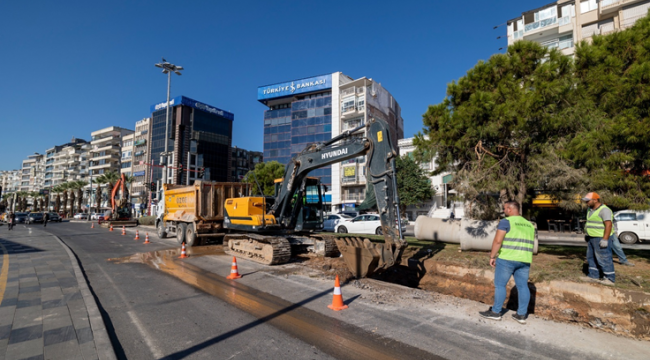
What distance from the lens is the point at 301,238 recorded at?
1079 cm

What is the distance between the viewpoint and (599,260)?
663cm

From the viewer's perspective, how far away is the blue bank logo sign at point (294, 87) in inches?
2208


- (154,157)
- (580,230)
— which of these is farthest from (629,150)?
(154,157)

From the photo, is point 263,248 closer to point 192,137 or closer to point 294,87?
point 294,87

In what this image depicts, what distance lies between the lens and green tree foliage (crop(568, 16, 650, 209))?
6426 mm

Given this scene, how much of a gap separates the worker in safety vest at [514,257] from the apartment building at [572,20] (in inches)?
1117

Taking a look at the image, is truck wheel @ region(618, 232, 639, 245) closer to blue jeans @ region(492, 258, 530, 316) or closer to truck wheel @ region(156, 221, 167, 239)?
blue jeans @ region(492, 258, 530, 316)

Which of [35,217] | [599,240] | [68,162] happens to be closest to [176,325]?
[599,240]

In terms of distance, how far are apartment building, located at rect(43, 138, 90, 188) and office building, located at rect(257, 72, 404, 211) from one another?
68.4 metres

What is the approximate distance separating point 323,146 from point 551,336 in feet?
23.1

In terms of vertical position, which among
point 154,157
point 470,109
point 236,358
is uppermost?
point 154,157

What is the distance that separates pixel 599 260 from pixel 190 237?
44.3ft

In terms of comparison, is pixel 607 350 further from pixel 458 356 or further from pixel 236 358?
pixel 236 358

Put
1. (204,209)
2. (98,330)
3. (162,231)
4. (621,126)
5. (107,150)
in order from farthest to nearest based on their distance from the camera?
(107,150)
(162,231)
(204,209)
(621,126)
(98,330)
